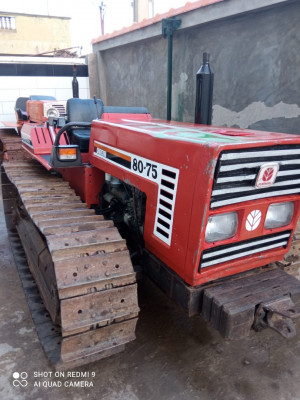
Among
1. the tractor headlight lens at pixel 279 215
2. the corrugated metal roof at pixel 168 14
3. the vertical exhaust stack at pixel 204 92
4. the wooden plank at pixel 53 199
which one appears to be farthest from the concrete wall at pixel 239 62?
the wooden plank at pixel 53 199

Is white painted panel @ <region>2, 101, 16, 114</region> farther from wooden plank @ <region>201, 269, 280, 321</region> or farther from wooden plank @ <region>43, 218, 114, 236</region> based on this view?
wooden plank @ <region>201, 269, 280, 321</region>

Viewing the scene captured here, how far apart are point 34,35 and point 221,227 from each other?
955 inches

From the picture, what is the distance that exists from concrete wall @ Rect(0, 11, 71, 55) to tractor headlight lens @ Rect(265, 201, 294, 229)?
23323 mm

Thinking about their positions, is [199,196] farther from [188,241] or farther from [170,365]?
[170,365]

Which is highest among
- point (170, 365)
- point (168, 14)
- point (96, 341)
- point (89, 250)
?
point (168, 14)

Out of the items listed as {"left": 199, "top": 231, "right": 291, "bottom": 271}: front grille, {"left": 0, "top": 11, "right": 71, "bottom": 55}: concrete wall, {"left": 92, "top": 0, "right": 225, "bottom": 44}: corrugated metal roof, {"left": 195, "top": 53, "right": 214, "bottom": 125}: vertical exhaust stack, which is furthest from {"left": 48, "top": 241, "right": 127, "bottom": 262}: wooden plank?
{"left": 0, "top": 11, "right": 71, "bottom": 55}: concrete wall

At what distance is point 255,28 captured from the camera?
190 inches

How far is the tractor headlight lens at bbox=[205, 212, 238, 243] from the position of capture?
177 centimetres

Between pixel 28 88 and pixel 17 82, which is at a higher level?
pixel 17 82

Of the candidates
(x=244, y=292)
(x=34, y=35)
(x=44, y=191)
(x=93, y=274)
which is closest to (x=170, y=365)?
(x=244, y=292)

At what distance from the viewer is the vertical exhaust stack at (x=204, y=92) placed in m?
3.23

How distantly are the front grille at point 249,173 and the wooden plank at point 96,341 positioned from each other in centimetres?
90

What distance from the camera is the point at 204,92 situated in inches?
129

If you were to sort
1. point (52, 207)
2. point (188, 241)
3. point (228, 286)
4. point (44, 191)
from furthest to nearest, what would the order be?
point (44, 191), point (52, 207), point (228, 286), point (188, 241)
